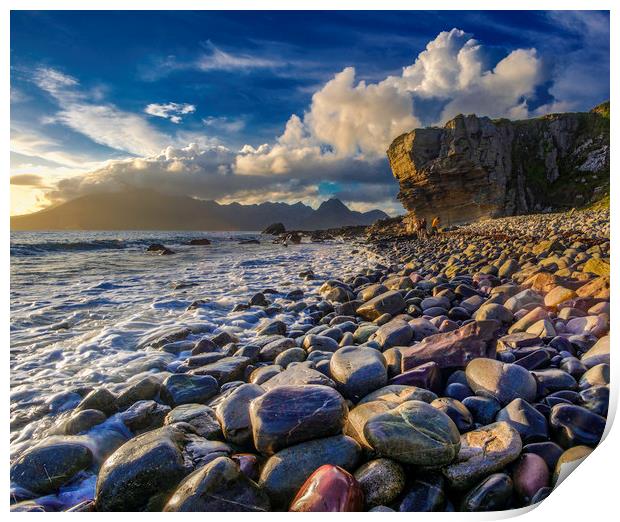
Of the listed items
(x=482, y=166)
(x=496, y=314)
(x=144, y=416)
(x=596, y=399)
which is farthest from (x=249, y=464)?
(x=482, y=166)

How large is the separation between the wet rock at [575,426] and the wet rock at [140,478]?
211 cm

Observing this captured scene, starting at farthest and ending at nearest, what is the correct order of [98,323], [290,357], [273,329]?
[98,323]
[273,329]
[290,357]

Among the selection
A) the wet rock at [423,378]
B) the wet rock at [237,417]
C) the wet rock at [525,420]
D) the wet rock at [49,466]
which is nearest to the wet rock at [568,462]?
the wet rock at [525,420]

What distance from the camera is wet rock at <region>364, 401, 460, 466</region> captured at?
68.3 inches

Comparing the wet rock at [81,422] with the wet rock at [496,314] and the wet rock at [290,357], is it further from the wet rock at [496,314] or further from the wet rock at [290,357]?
the wet rock at [496,314]

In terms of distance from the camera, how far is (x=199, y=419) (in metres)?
2.47

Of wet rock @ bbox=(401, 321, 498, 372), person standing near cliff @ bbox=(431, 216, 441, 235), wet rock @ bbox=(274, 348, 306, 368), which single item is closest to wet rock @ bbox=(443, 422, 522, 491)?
wet rock @ bbox=(401, 321, 498, 372)

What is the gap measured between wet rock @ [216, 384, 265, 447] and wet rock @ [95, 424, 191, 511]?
0.36 m

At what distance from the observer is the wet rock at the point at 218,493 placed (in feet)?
5.55

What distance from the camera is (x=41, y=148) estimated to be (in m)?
3.03

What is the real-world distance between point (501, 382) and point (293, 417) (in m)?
1.49

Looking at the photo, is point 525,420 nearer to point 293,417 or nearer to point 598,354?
point 598,354

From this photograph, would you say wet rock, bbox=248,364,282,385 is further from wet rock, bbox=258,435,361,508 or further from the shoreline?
wet rock, bbox=258,435,361,508
